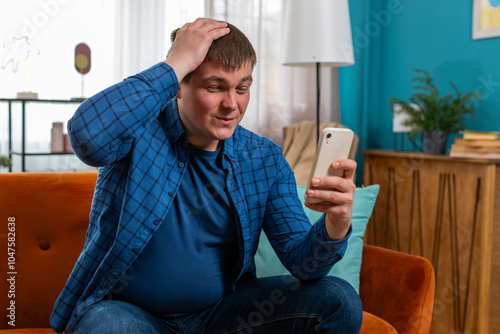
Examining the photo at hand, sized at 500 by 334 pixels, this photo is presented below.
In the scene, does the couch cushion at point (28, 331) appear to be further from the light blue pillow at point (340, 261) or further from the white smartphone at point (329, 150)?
the white smartphone at point (329, 150)

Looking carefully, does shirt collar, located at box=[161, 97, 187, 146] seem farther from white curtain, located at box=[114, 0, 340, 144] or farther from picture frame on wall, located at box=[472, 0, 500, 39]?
picture frame on wall, located at box=[472, 0, 500, 39]

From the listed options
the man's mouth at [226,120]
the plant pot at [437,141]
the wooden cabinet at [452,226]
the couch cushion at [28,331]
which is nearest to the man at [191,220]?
the man's mouth at [226,120]

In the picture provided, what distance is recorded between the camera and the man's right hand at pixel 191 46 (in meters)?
1.13

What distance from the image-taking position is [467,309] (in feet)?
7.84

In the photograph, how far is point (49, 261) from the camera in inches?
59.6

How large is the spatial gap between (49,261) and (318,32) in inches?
65.1

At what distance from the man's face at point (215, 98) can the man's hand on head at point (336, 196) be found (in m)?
0.27

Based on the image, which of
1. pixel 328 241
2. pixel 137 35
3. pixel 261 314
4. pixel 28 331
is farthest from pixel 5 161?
pixel 328 241

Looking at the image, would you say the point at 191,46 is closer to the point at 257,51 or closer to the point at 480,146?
the point at 480,146

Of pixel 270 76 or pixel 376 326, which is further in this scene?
pixel 270 76

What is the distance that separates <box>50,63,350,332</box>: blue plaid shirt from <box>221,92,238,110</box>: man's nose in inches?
4.7

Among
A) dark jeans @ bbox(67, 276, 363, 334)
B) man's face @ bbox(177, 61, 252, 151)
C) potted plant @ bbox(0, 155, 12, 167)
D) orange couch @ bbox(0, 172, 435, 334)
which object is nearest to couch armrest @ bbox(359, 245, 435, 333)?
orange couch @ bbox(0, 172, 435, 334)

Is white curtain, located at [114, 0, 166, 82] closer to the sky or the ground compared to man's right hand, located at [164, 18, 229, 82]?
closer to the sky

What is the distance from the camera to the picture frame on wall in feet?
8.89
